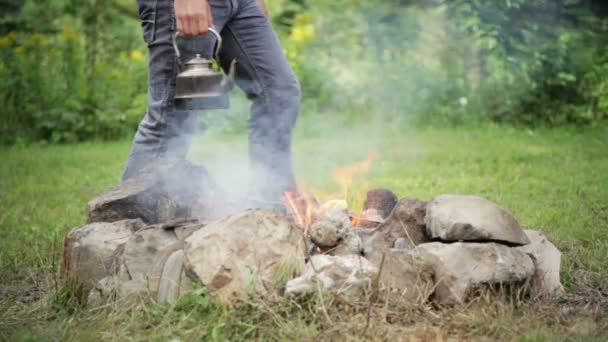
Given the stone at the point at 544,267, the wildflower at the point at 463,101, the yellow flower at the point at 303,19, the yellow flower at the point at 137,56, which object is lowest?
the wildflower at the point at 463,101

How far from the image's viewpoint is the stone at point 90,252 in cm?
295

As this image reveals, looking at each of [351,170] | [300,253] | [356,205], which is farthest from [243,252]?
[351,170]

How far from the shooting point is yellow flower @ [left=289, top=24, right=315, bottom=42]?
9.30 meters

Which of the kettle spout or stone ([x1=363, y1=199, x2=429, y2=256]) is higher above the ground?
the kettle spout

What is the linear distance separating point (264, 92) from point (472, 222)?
120cm

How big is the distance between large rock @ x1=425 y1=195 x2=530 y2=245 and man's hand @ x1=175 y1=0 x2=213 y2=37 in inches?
47.0

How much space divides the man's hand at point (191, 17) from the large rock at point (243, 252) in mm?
813

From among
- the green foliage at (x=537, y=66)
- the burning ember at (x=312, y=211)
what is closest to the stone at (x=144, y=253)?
the burning ember at (x=312, y=211)

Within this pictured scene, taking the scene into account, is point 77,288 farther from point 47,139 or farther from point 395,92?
point 395,92

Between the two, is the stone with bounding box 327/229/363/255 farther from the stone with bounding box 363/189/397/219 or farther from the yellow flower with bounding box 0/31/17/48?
the yellow flower with bounding box 0/31/17/48

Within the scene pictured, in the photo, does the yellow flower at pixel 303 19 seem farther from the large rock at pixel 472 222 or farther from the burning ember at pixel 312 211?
the large rock at pixel 472 222

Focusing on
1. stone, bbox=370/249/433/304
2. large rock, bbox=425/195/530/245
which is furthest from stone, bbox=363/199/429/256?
stone, bbox=370/249/433/304

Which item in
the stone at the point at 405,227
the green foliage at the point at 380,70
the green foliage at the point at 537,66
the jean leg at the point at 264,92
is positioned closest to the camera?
the stone at the point at 405,227

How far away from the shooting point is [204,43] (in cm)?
322
